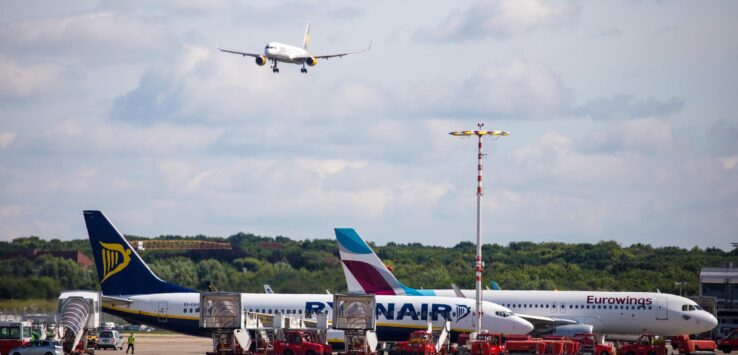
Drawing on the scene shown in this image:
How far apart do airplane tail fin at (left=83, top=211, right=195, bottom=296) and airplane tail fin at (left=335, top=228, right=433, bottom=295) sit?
20253 mm

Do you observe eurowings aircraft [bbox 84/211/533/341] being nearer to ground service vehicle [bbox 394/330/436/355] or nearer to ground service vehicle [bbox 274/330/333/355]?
ground service vehicle [bbox 394/330/436/355]

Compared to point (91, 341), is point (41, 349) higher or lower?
lower

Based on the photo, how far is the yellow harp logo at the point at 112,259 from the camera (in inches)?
3359

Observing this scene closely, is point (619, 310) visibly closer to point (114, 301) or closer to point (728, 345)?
point (728, 345)

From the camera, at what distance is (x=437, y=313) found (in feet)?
280

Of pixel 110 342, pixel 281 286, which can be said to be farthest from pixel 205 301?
pixel 281 286

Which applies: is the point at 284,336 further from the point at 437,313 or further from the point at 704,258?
the point at 704,258

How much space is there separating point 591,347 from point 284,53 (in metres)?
32.1

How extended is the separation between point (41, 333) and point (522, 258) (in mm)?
103018

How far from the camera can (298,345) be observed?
7519 cm

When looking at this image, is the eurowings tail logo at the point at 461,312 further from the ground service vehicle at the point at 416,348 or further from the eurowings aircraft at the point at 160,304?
the ground service vehicle at the point at 416,348

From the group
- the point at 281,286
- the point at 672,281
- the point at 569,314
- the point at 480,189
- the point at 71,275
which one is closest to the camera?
the point at 480,189

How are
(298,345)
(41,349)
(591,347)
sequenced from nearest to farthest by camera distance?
(41,349), (298,345), (591,347)

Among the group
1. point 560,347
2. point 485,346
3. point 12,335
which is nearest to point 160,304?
point 12,335
